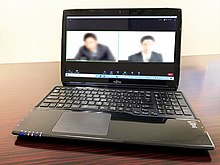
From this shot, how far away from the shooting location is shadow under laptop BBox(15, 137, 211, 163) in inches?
16.2

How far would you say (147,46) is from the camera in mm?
741

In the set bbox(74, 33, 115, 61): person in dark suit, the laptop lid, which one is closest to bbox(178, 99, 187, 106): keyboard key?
the laptop lid

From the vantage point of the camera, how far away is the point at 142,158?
41cm

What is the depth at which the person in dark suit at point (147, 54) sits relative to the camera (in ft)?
2.39

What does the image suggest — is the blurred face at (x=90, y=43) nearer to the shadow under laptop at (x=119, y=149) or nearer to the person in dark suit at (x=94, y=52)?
the person in dark suit at (x=94, y=52)

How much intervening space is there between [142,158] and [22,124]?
0.71 feet

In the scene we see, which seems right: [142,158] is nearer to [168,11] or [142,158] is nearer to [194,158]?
[194,158]

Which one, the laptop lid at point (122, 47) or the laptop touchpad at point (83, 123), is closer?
the laptop touchpad at point (83, 123)

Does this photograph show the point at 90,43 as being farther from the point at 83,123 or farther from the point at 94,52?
the point at 83,123

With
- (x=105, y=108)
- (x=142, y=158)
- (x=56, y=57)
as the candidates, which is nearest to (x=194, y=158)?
(x=142, y=158)

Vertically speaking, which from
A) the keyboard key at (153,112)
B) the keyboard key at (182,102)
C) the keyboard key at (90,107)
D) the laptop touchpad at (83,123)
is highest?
the keyboard key at (182,102)

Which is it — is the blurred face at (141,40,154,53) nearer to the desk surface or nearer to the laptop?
the laptop

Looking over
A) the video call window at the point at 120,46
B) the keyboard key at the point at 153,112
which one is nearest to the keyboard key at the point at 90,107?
the keyboard key at the point at 153,112

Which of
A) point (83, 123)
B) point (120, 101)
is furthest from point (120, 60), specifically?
point (83, 123)
